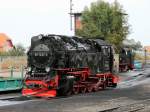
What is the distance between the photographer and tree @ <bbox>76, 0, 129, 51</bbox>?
190ft

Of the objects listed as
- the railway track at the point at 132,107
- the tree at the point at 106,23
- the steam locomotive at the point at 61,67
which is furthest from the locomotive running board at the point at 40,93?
the tree at the point at 106,23

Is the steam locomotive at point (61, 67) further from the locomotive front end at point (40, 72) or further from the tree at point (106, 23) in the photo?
the tree at point (106, 23)

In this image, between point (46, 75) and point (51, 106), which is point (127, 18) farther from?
point (51, 106)

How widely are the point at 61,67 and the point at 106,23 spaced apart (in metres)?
34.4

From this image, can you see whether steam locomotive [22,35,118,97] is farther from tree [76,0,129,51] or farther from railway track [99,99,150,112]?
tree [76,0,129,51]

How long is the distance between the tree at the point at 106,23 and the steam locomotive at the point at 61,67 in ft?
95.1

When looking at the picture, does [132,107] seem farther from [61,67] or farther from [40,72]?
[40,72]

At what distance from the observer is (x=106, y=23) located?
59219 mm

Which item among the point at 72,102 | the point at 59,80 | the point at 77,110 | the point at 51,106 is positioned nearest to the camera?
the point at 77,110

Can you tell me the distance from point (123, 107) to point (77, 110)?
203 cm

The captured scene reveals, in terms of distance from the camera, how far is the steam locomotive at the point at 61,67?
24.5 meters

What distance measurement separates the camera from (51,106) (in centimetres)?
1920

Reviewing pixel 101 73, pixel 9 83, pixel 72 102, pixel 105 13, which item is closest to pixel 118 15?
pixel 105 13

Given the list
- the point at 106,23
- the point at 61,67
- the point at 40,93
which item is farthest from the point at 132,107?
the point at 106,23
